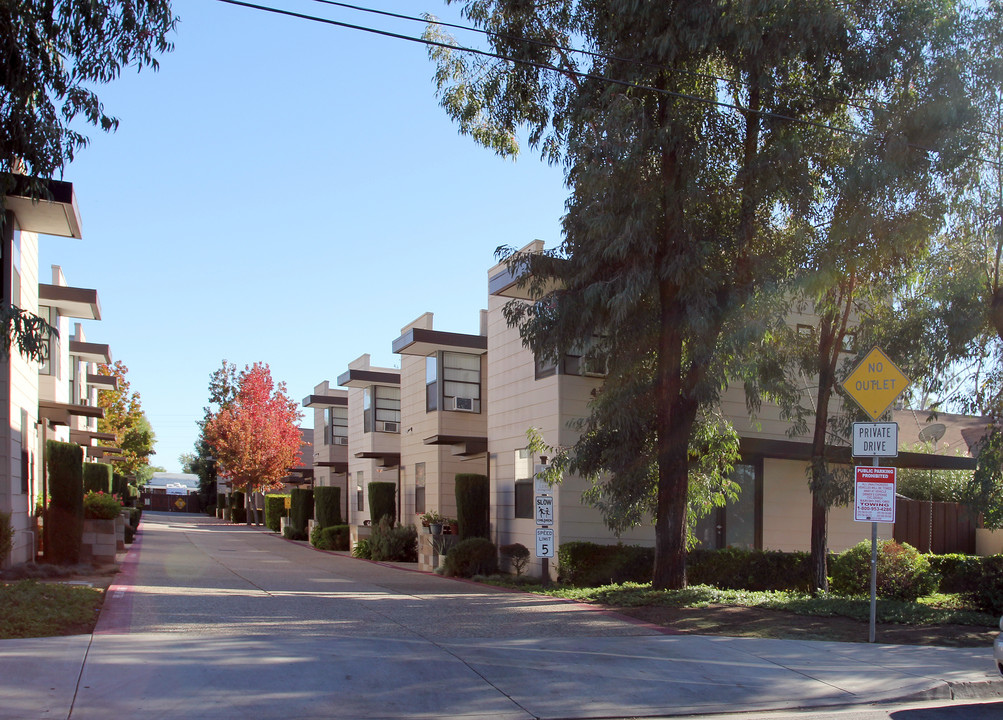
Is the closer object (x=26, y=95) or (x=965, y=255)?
(x=26, y=95)

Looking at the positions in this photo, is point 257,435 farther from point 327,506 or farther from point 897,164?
point 897,164

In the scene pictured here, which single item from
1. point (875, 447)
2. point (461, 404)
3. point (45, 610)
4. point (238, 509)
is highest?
point (461, 404)

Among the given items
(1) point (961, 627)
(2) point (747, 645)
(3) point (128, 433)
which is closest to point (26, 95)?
(2) point (747, 645)

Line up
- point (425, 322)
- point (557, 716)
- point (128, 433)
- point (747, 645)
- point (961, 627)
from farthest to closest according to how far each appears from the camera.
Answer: point (128, 433)
point (425, 322)
point (961, 627)
point (747, 645)
point (557, 716)

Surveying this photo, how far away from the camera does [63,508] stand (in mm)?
17938

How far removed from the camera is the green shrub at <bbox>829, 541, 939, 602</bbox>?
15797 mm

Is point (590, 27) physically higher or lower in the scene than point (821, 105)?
higher

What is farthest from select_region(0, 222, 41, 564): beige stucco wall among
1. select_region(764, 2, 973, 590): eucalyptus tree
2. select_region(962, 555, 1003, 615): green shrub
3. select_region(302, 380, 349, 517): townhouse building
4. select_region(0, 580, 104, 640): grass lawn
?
select_region(302, 380, 349, 517): townhouse building

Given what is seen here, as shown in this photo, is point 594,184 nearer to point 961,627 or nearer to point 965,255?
point 965,255

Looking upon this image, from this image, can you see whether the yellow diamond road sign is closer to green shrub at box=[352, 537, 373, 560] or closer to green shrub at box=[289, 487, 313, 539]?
green shrub at box=[352, 537, 373, 560]

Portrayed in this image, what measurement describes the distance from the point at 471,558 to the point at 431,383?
7.55m

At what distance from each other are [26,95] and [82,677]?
684cm

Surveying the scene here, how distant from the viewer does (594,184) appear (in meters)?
13.0

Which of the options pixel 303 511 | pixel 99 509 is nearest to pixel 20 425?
pixel 99 509
